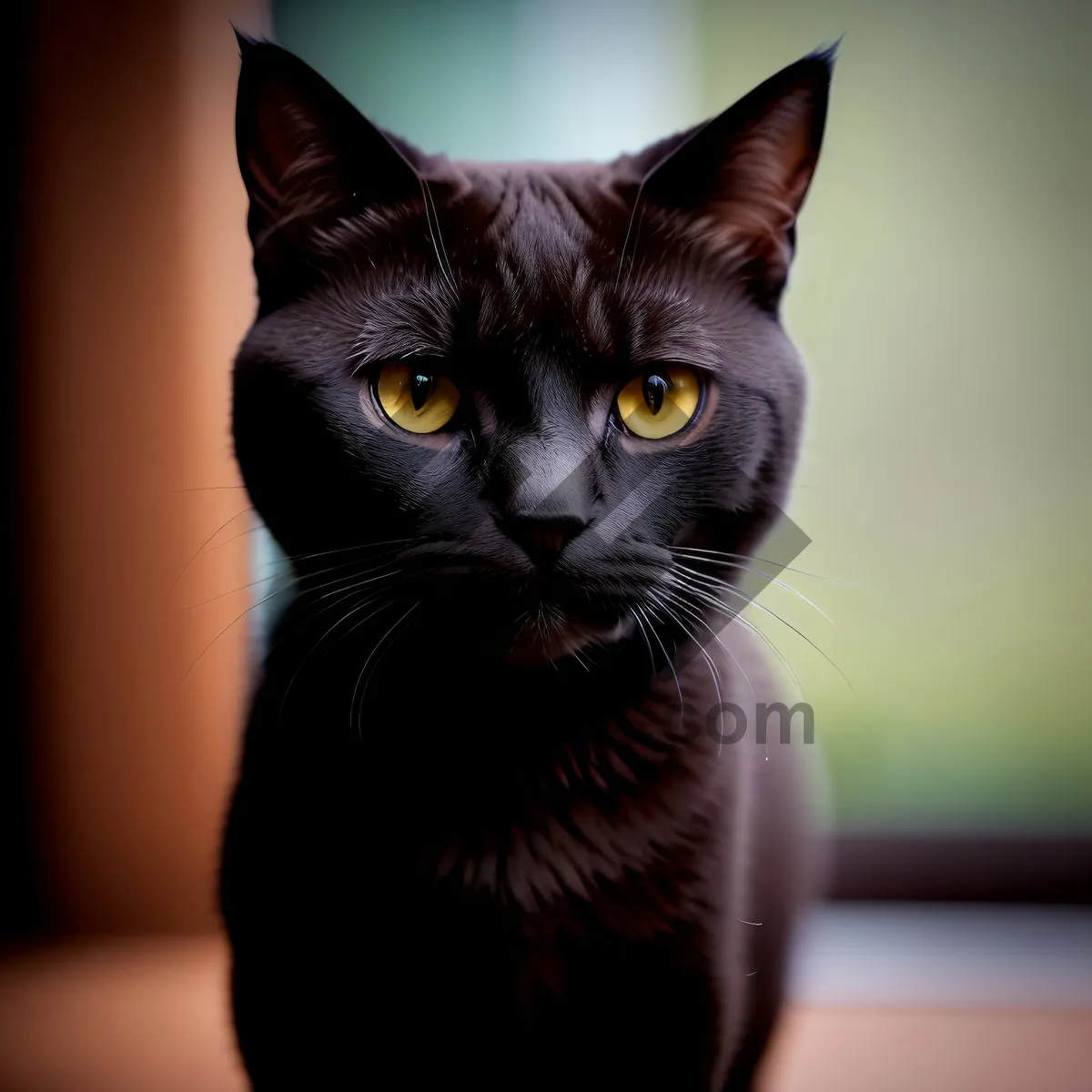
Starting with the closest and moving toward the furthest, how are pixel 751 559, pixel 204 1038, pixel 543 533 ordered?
pixel 543 533 < pixel 751 559 < pixel 204 1038

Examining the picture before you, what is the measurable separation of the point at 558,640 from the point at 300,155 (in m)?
0.39

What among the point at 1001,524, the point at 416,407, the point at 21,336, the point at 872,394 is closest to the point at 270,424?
the point at 416,407

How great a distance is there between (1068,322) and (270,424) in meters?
0.71

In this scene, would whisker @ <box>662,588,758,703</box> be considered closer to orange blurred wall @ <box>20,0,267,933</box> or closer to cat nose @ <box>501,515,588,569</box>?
cat nose @ <box>501,515,588,569</box>

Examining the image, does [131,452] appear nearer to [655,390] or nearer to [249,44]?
[249,44]

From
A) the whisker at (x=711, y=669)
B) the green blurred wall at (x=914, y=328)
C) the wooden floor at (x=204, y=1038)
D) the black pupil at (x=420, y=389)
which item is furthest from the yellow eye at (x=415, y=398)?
the wooden floor at (x=204, y=1038)

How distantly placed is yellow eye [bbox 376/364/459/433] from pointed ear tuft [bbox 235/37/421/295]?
0.12 meters

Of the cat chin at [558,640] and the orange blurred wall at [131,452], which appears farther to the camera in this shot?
the orange blurred wall at [131,452]

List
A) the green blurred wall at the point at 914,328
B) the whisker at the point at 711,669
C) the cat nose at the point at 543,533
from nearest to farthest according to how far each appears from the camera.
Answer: the cat nose at the point at 543,533
the whisker at the point at 711,669
the green blurred wall at the point at 914,328

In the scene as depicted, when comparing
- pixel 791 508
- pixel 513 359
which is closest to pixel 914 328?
pixel 791 508

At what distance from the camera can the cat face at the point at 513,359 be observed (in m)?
0.62

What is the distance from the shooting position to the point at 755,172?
0.68 meters

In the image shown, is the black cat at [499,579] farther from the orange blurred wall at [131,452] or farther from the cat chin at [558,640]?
the orange blurred wall at [131,452]

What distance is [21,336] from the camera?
919mm
